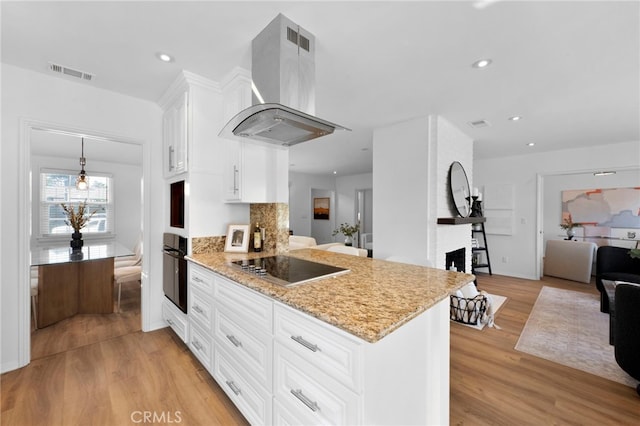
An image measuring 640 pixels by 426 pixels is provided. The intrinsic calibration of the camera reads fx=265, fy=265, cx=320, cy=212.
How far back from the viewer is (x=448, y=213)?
351cm

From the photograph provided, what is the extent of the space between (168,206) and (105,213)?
13.6ft

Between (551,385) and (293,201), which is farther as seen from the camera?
(293,201)

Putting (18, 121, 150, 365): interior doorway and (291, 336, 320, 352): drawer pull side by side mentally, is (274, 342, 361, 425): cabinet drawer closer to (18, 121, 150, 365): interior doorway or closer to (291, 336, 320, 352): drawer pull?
(291, 336, 320, 352): drawer pull

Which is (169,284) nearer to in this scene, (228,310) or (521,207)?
(228,310)

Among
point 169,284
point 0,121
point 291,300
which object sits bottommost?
point 169,284

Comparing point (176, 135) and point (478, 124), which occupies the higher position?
point (478, 124)

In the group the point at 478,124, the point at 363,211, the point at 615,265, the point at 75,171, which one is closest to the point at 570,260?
the point at 615,265

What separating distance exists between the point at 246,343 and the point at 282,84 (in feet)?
5.08

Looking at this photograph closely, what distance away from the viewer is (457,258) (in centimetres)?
380

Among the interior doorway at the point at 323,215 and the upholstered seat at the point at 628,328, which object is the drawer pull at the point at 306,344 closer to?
the upholstered seat at the point at 628,328

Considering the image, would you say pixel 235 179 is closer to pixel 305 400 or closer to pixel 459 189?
pixel 305 400

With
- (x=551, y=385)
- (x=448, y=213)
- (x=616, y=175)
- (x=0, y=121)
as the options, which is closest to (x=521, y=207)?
(x=616, y=175)

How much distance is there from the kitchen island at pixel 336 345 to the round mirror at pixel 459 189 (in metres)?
2.11

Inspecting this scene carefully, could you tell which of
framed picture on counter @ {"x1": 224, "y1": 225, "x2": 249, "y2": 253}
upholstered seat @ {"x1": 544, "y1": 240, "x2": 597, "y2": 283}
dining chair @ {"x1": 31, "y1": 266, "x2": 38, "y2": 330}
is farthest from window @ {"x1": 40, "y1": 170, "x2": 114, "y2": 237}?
upholstered seat @ {"x1": 544, "y1": 240, "x2": 597, "y2": 283}
